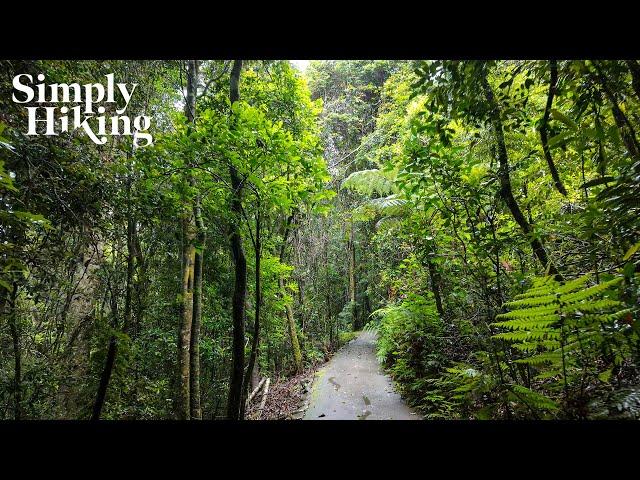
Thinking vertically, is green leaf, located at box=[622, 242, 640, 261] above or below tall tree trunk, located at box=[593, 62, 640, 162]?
below

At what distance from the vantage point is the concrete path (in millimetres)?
4797

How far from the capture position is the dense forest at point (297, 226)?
188 centimetres

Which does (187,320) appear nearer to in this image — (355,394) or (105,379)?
(105,379)

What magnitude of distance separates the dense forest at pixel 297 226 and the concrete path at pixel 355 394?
328 millimetres

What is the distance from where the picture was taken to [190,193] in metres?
3.75

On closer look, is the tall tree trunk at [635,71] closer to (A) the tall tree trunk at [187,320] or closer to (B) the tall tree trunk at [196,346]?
(A) the tall tree trunk at [187,320]

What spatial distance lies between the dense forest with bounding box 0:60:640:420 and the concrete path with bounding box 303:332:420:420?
33 cm

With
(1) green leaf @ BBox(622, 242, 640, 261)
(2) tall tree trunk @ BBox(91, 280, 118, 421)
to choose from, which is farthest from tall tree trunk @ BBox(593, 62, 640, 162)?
(2) tall tree trunk @ BBox(91, 280, 118, 421)

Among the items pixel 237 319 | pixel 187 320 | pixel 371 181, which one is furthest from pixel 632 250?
pixel 371 181

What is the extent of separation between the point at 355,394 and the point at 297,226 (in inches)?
126

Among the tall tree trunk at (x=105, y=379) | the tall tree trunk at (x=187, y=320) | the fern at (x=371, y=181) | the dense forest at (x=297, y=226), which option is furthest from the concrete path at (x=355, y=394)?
the fern at (x=371, y=181)

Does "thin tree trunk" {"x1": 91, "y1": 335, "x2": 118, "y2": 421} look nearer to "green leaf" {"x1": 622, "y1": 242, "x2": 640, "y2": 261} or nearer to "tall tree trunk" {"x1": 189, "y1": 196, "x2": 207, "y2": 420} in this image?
"tall tree trunk" {"x1": 189, "y1": 196, "x2": 207, "y2": 420}
